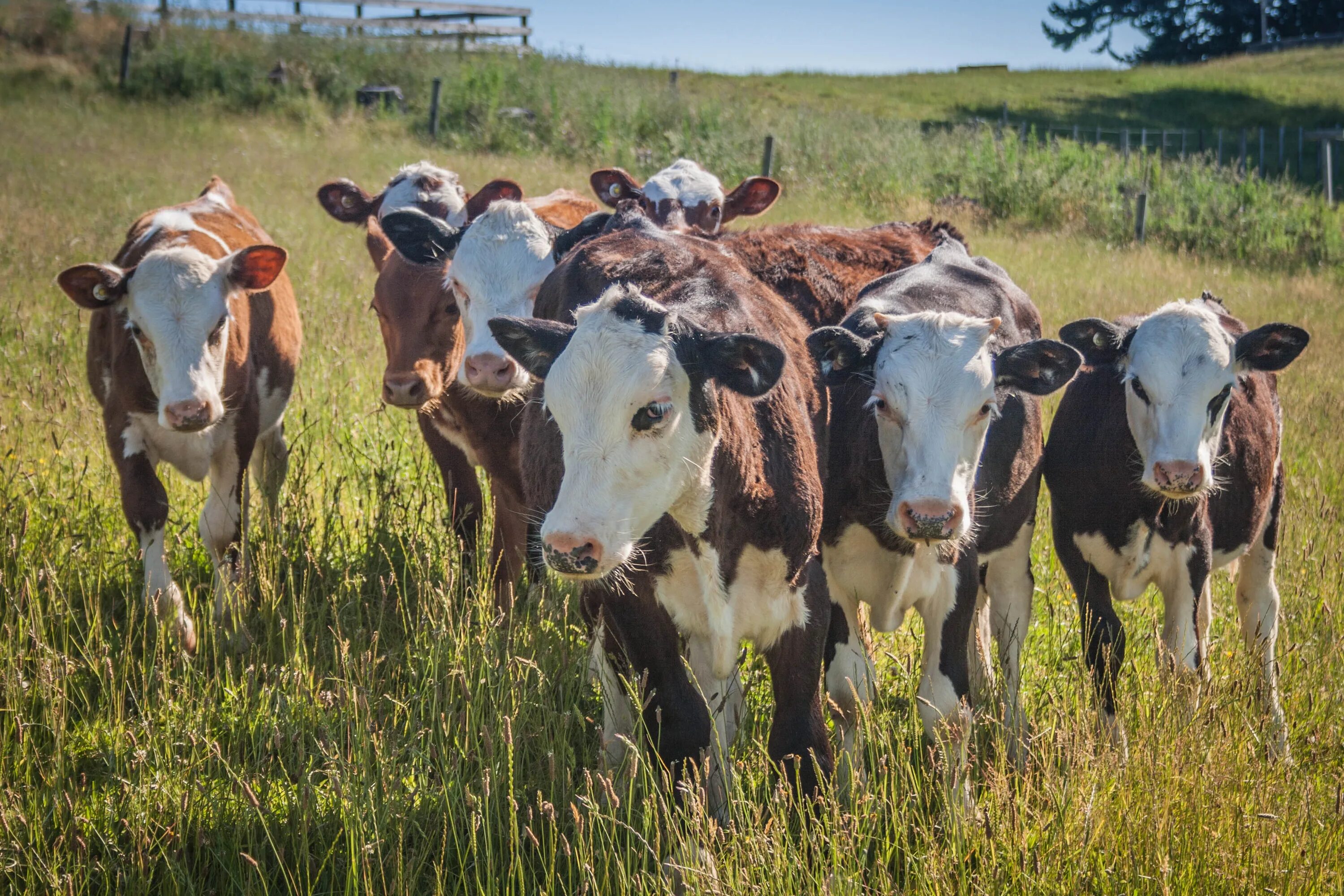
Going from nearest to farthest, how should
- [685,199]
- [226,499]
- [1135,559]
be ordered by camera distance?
1. [1135,559]
2. [226,499]
3. [685,199]

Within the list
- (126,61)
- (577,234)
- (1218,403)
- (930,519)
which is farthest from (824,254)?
(126,61)

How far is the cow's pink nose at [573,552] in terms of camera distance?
9.28ft

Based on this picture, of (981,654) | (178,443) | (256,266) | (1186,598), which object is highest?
(256,266)

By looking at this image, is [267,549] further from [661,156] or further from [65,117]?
[65,117]

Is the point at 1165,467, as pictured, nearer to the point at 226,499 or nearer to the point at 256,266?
the point at 256,266

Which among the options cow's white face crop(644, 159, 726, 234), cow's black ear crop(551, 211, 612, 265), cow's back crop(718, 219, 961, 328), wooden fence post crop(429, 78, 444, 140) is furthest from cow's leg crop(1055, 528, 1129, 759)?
wooden fence post crop(429, 78, 444, 140)

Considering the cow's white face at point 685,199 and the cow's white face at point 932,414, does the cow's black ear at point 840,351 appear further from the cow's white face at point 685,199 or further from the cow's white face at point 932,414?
the cow's white face at point 685,199

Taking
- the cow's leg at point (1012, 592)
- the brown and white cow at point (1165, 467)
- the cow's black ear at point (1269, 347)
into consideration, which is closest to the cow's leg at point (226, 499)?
the cow's leg at point (1012, 592)

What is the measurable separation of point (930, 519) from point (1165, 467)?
46.4 inches

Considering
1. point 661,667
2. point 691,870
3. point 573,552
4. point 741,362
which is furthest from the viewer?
point 661,667

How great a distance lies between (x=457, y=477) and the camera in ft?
19.2

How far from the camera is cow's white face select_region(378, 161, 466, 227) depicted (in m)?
7.03

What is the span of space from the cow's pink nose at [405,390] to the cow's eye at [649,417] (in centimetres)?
227

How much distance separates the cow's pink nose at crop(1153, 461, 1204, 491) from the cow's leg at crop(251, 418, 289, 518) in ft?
14.9
